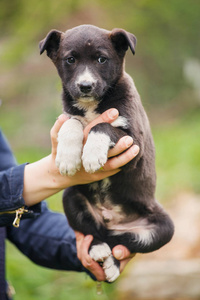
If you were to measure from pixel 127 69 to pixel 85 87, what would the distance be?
828cm

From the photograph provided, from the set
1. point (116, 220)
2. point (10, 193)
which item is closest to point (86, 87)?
point (10, 193)

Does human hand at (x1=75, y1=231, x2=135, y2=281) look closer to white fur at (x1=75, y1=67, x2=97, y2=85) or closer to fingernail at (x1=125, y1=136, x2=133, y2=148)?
fingernail at (x1=125, y1=136, x2=133, y2=148)

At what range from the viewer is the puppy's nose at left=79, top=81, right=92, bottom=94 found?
298cm

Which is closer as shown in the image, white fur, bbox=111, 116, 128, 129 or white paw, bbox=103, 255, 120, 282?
white fur, bbox=111, 116, 128, 129

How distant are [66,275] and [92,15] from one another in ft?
21.1

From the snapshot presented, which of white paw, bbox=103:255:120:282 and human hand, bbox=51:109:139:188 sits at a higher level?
human hand, bbox=51:109:139:188

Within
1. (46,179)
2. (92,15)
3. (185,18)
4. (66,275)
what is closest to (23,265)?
(66,275)

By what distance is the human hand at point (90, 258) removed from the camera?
10.6 feet

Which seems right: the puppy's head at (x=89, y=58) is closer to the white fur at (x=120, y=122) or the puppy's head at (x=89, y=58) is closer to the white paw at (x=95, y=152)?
the white fur at (x=120, y=122)

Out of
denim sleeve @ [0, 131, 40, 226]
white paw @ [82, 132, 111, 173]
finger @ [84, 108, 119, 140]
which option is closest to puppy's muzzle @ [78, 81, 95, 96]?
finger @ [84, 108, 119, 140]

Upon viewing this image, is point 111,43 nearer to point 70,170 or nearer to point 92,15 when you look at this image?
point 70,170

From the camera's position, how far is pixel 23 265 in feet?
18.6

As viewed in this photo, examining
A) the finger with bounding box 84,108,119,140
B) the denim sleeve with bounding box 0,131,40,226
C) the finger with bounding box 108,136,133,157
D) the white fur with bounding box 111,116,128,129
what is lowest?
the denim sleeve with bounding box 0,131,40,226

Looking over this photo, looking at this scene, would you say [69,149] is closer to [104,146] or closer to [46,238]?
[104,146]
